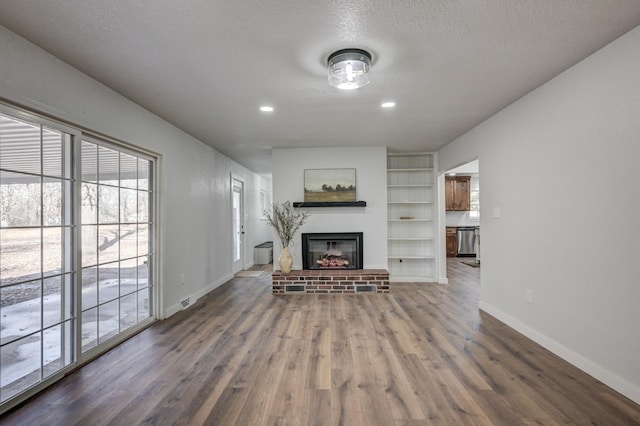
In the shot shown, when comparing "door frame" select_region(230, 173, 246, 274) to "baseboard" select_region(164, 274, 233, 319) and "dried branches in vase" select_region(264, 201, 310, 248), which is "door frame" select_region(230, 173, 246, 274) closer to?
"baseboard" select_region(164, 274, 233, 319)

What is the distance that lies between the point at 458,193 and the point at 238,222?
242 inches

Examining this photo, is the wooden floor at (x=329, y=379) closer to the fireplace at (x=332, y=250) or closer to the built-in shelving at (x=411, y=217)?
the fireplace at (x=332, y=250)

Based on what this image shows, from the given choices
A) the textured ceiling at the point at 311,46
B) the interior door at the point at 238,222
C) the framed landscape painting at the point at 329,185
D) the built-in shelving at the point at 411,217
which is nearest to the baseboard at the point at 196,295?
the interior door at the point at 238,222

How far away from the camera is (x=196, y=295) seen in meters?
4.46

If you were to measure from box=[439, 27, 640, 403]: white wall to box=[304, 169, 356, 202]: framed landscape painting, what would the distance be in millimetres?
2326

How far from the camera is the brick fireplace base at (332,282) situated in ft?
15.6

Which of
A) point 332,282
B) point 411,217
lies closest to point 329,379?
point 332,282

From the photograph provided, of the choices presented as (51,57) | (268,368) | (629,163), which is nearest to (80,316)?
(268,368)

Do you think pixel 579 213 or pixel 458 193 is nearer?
pixel 579 213

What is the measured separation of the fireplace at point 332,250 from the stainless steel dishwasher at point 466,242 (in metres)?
4.72

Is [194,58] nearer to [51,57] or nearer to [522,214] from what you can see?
[51,57]

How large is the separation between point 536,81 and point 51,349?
14.8ft

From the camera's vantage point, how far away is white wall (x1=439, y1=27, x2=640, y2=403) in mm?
2010

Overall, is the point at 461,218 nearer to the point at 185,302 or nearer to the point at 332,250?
the point at 332,250
